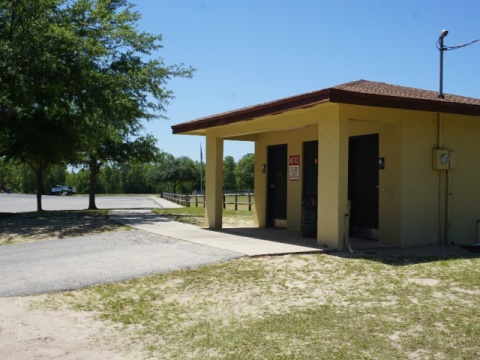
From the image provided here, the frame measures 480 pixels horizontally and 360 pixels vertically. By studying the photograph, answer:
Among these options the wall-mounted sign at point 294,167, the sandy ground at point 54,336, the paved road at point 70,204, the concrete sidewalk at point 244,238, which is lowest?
the paved road at point 70,204

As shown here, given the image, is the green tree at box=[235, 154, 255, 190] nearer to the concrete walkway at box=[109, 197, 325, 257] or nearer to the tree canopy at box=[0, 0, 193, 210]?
the tree canopy at box=[0, 0, 193, 210]

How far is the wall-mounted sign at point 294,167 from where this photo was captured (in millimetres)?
13750

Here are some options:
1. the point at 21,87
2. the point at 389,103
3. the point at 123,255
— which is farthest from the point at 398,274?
the point at 21,87

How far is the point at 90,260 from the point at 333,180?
188 inches

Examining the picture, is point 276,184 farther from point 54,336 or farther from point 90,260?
point 54,336

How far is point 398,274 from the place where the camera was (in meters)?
7.89

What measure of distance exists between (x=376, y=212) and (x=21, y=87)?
11142 mm

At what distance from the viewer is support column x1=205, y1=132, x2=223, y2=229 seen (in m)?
14.4

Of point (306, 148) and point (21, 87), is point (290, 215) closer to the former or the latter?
point (306, 148)

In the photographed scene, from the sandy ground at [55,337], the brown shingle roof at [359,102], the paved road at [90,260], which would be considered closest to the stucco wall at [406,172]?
the brown shingle roof at [359,102]

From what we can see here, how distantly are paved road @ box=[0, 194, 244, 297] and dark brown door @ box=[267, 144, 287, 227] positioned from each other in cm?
407

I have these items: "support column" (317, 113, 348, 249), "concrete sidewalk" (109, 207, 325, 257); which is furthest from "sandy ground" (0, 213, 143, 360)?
"support column" (317, 113, 348, 249)

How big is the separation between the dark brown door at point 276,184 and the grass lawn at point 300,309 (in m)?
5.79

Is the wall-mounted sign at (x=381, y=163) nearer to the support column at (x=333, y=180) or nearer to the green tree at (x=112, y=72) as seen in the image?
the support column at (x=333, y=180)
